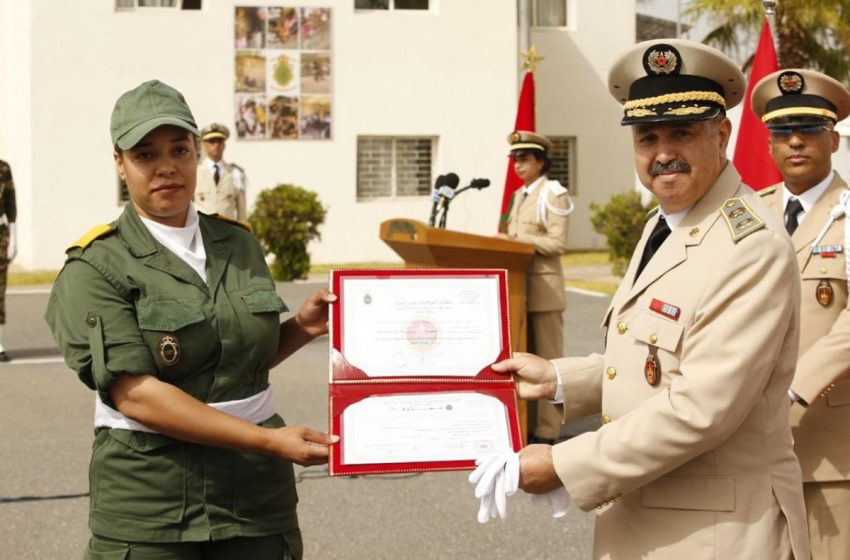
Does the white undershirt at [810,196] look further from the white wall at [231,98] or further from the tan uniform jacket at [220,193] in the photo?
the white wall at [231,98]

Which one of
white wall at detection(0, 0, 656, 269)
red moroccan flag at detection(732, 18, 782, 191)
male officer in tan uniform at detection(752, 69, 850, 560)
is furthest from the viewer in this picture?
white wall at detection(0, 0, 656, 269)

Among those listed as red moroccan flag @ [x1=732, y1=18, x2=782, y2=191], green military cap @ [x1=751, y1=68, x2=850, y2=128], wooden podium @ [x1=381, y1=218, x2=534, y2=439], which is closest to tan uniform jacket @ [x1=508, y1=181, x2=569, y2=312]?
wooden podium @ [x1=381, y1=218, x2=534, y2=439]

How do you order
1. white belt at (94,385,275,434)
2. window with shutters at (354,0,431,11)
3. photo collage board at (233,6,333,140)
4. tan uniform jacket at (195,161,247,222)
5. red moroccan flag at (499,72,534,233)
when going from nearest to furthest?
white belt at (94,385,275,434), red moroccan flag at (499,72,534,233), tan uniform jacket at (195,161,247,222), photo collage board at (233,6,333,140), window with shutters at (354,0,431,11)

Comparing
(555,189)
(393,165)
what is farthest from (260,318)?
(393,165)

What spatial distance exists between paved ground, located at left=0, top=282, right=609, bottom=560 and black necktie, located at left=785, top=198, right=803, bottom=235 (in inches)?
82.0

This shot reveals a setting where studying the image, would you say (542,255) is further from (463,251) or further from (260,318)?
(260,318)

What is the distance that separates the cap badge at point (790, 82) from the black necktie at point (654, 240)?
1.69 meters

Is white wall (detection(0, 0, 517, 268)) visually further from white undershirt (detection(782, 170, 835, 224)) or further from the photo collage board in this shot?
white undershirt (detection(782, 170, 835, 224))

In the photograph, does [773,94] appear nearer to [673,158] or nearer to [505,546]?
[673,158]

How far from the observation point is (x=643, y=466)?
2867mm

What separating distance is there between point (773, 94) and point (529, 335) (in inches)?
156

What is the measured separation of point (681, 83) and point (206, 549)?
5.95 ft

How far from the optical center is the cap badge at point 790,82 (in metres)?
4.65

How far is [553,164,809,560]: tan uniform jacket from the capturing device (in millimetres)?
2793
